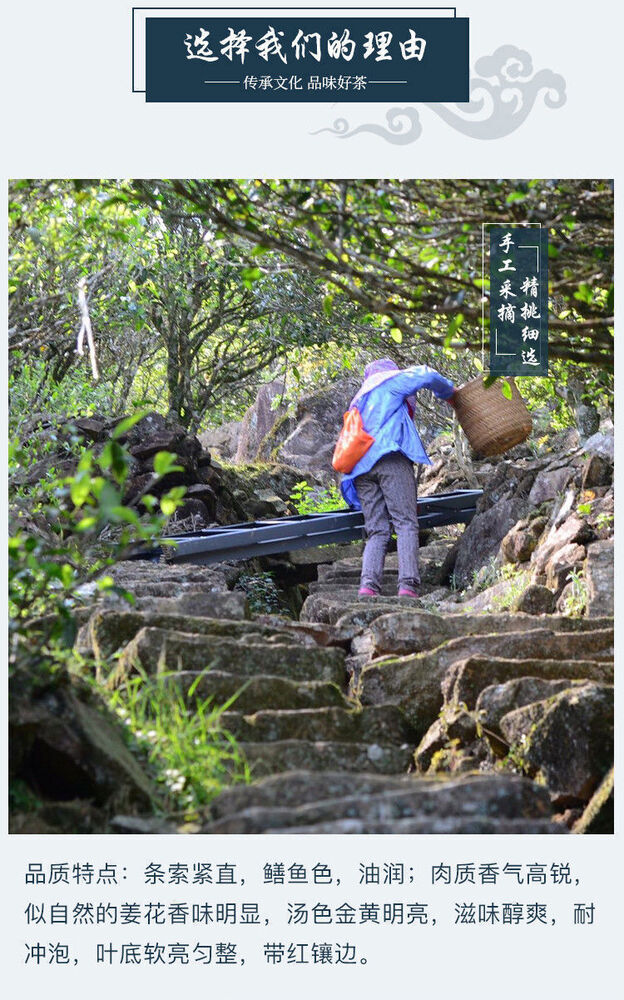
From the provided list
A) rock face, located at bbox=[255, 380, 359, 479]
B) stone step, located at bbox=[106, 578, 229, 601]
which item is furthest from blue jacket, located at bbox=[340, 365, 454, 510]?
rock face, located at bbox=[255, 380, 359, 479]

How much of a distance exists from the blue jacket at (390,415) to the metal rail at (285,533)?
3.92 ft

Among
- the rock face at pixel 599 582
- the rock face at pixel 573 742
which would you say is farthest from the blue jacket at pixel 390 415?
the rock face at pixel 573 742

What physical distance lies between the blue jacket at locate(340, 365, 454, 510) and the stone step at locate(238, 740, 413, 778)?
5523 mm

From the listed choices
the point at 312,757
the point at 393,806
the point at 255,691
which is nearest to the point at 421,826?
the point at 393,806

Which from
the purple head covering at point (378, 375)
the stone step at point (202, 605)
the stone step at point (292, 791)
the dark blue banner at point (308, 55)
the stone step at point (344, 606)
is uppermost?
the dark blue banner at point (308, 55)

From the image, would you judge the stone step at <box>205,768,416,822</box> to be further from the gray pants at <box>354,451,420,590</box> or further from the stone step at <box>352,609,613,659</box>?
the gray pants at <box>354,451,420,590</box>

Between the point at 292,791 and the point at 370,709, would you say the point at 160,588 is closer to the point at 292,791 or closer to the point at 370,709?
the point at 370,709

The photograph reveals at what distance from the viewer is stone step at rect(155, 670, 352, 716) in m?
4.44

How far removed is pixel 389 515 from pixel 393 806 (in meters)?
6.64

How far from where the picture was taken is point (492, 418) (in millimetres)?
9086

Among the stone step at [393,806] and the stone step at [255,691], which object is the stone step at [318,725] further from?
the stone step at [393,806]

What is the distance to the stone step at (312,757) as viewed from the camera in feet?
13.3
